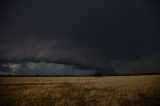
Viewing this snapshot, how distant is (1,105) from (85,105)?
5.62 meters

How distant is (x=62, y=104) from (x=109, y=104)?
3.13 meters

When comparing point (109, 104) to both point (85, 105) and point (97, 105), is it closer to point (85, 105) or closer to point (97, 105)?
point (97, 105)

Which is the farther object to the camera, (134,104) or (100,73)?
(100,73)

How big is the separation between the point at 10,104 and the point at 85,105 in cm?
514

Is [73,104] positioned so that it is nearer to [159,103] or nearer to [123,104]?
[123,104]

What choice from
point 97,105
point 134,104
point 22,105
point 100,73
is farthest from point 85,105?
point 100,73

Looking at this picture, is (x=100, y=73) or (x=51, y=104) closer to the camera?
(x=51, y=104)

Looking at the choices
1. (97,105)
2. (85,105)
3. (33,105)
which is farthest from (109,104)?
(33,105)

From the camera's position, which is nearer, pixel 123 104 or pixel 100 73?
pixel 123 104

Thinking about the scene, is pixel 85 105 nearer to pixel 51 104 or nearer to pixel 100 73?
pixel 51 104

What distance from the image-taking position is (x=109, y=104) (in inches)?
475

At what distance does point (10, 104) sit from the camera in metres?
12.7

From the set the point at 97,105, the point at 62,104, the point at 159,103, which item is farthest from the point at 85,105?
the point at 159,103

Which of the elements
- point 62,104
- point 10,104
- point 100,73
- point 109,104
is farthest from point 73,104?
point 100,73
